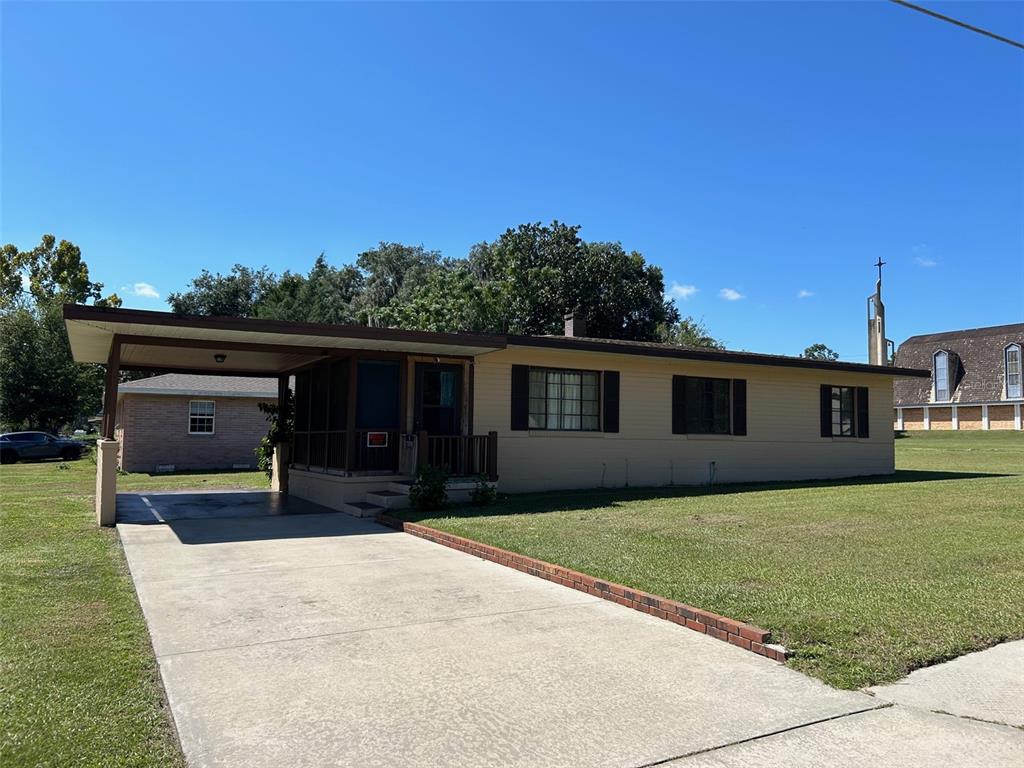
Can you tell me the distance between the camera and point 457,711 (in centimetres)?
381

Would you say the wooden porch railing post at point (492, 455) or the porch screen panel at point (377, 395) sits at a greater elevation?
the porch screen panel at point (377, 395)

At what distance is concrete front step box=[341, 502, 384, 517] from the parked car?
22.2 m

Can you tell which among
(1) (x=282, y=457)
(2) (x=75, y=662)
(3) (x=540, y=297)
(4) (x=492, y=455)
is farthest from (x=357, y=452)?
(3) (x=540, y=297)

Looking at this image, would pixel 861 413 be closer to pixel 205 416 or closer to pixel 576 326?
pixel 576 326

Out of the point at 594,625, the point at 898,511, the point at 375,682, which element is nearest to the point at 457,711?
the point at 375,682

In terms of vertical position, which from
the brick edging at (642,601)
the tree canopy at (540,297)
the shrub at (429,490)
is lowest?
the brick edging at (642,601)

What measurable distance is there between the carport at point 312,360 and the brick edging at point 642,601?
3.90 m

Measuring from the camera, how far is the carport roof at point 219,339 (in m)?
9.70

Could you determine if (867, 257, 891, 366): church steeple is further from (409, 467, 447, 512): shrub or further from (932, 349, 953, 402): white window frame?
(409, 467, 447, 512): shrub

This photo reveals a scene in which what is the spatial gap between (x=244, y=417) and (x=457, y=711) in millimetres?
23027

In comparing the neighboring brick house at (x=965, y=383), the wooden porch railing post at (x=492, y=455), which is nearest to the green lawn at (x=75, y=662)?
the wooden porch railing post at (x=492, y=455)

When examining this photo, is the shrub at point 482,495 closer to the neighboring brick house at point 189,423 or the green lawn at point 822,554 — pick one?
the green lawn at point 822,554

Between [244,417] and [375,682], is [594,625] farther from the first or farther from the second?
[244,417]

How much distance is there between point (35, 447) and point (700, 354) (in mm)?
26014
